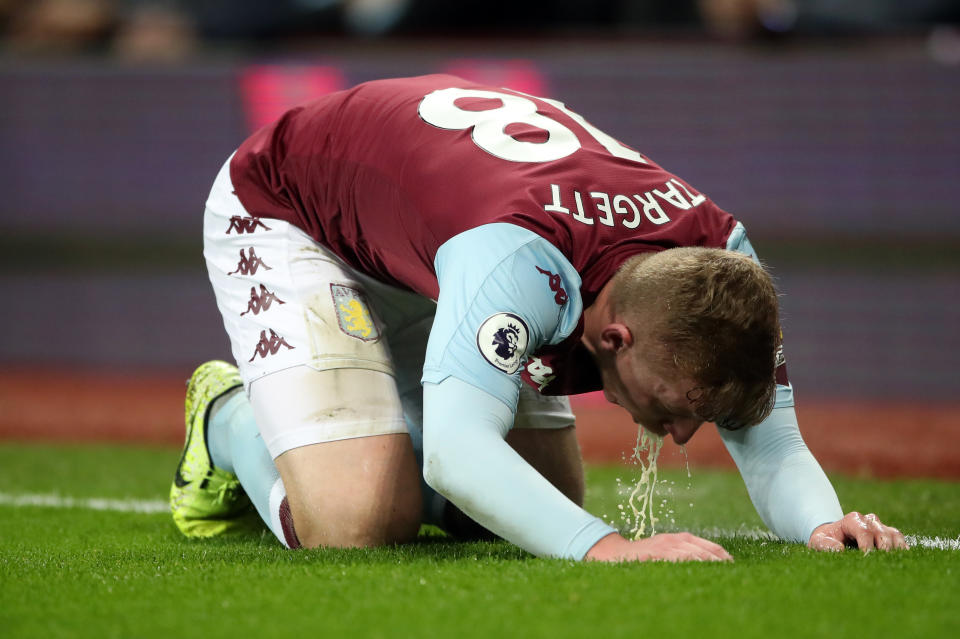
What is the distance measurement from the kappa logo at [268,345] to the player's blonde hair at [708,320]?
0.96 meters

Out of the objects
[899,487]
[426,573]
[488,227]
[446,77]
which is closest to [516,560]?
[426,573]

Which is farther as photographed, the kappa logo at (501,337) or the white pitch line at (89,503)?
the white pitch line at (89,503)

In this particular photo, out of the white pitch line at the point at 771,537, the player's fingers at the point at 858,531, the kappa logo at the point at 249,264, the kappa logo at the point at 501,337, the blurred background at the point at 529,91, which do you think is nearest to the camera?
the kappa logo at the point at 501,337

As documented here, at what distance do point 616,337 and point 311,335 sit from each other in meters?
0.88

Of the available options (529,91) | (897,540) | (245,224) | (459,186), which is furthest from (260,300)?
(529,91)

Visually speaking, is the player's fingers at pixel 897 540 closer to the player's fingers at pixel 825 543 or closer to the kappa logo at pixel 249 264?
the player's fingers at pixel 825 543

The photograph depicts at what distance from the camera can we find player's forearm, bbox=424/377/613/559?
6.78 feet

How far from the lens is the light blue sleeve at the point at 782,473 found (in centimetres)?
245

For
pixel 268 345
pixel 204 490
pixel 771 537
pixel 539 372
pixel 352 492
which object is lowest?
pixel 204 490

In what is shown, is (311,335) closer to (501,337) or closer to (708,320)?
(501,337)

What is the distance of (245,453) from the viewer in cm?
Answer: 289

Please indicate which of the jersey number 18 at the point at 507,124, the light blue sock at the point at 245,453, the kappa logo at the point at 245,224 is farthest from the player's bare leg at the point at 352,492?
the jersey number 18 at the point at 507,124

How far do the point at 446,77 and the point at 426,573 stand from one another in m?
1.37

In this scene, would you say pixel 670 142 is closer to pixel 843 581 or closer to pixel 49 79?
pixel 49 79
